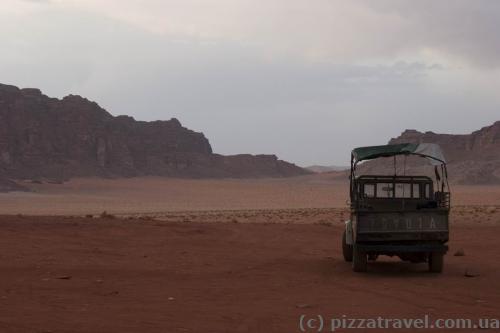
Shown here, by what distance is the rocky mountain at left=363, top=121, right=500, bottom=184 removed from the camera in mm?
113625

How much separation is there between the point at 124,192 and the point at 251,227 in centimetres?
7206

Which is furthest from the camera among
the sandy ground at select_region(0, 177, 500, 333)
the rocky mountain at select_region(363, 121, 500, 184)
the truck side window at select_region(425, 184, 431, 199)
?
the rocky mountain at select_region(363, 121, 500, 184)

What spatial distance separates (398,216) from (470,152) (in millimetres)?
130668

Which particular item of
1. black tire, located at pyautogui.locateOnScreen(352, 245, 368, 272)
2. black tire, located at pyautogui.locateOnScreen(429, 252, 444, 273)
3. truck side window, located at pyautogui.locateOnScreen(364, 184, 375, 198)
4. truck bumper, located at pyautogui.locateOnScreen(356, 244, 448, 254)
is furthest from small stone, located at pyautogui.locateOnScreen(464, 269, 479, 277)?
truck side window, located at pyautogui.locateOnScreen(364, 184, 375, 198)

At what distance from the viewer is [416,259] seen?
1424 centimetres

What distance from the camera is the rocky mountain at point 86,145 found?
120 m

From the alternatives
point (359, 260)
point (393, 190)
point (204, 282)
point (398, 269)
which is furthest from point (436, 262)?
point (204, 282)

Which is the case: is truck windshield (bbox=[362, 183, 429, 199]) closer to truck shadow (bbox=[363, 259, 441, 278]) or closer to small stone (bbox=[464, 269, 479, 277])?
truck shadow (bbox=[363, 259, 441, 278])

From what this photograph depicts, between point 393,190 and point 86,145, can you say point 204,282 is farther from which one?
point 86,145

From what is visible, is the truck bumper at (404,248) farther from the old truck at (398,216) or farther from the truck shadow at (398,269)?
the truck shadow at (398,269)

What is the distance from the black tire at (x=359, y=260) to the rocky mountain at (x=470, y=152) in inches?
4014

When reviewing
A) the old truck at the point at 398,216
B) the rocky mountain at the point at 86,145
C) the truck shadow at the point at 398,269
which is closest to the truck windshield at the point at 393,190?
the old truck at the point at 398,216

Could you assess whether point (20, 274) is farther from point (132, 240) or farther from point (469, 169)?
point (469, 169)

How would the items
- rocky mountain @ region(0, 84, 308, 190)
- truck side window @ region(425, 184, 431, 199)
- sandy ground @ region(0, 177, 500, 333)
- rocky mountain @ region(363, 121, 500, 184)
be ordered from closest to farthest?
sandy ground @ region(0, 177, 500, 333) < truck side window @ region(425, 184, 431, 199) < rocky mountain @ region(363, 121, 500, 184) < rocky mountain @ region(0, 84, 308, 190)
